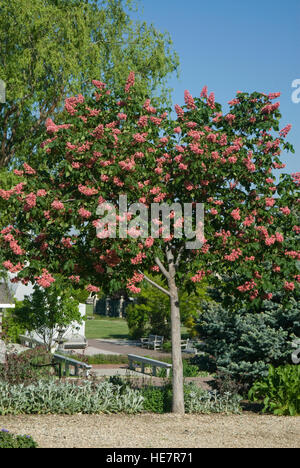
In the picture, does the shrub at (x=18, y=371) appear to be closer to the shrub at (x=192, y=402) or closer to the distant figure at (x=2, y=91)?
the shrub at (x=192, y=402)

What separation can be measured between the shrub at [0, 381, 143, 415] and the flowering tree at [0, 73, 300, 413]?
1.15 metres

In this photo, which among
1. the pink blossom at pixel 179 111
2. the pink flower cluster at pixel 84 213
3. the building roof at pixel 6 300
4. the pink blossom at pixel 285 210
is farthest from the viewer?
the building roof at pixel 6 300

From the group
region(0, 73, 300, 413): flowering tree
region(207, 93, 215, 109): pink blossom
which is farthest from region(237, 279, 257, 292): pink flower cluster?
region(207, 93, 215, 109): pink blossom

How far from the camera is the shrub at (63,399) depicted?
423 inches

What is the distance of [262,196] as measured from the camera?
11648 millimetres

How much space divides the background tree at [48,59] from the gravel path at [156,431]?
Result: 30.1 feet

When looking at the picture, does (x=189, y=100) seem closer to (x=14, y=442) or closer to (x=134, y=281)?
(x=134, y=281)

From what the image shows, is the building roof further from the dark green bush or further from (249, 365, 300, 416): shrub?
(249, 365, 300, 416): shrub

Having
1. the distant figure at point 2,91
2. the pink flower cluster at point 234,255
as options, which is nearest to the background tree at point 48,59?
the distant figure at point 2,91

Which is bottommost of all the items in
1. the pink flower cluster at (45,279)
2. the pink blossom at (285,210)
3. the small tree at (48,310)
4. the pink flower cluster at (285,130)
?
the small tree at (48,310)

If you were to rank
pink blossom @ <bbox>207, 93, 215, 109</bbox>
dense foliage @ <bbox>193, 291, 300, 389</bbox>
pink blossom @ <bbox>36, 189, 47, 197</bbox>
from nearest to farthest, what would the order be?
pink blossom @ <bbox>36, 189, 47, 197</bbox> < pink blossom @ <bbox>207, 93, 215, 109</bbox> < dense foliage @ <bbox>193, 291, 300, 389</bbox>

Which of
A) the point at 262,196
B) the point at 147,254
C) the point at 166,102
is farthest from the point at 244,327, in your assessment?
the point at 166,102

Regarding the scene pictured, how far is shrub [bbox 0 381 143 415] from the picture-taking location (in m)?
10.8

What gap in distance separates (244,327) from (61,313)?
27.1 feet
